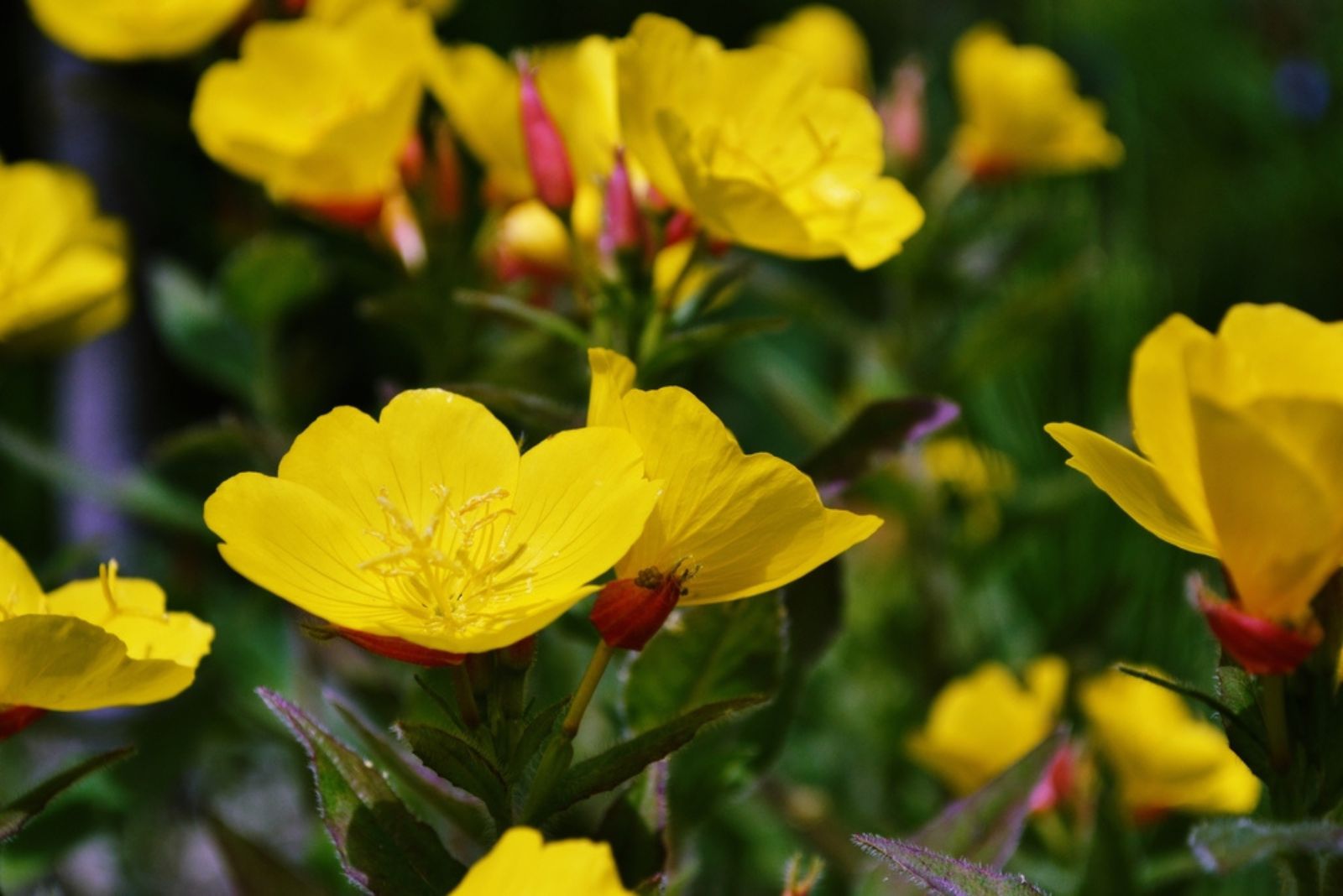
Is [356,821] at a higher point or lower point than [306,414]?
higher

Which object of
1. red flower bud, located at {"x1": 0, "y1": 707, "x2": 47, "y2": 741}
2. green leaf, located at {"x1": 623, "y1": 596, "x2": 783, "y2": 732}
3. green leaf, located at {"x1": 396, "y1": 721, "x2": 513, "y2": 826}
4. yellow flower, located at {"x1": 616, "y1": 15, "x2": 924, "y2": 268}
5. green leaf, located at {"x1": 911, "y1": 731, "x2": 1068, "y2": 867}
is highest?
yellow flower, located at {"x1": 616, "y1": 15, "x2": 924, "y2": 268}

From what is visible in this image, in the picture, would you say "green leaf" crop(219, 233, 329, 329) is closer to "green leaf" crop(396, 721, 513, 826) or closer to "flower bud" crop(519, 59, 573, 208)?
"flower bud" crop(519, 59, 573, 208)

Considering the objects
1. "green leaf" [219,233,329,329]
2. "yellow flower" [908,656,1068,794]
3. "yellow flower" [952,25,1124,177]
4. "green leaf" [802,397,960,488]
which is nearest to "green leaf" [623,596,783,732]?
"green leaf" [802,397,960,488]

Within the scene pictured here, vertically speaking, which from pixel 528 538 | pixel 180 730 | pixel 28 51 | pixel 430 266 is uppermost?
pixel 528 538

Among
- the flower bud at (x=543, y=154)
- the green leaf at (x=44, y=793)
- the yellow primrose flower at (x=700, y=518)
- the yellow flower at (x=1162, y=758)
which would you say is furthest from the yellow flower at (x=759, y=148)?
the yellow flower at (x=1162, y=758)

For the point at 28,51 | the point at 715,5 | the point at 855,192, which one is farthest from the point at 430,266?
the point at 715,5

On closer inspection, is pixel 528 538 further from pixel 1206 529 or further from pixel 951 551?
pixel 951 551

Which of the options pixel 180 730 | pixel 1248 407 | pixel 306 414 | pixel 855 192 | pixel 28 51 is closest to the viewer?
pixel 1248 407

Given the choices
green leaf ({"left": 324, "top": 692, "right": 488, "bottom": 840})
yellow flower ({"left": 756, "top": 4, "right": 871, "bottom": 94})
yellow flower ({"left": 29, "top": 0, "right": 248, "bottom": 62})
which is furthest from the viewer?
yellow flower ({"left": 756, "top": 4, "right": 871, "bottom": 94})
